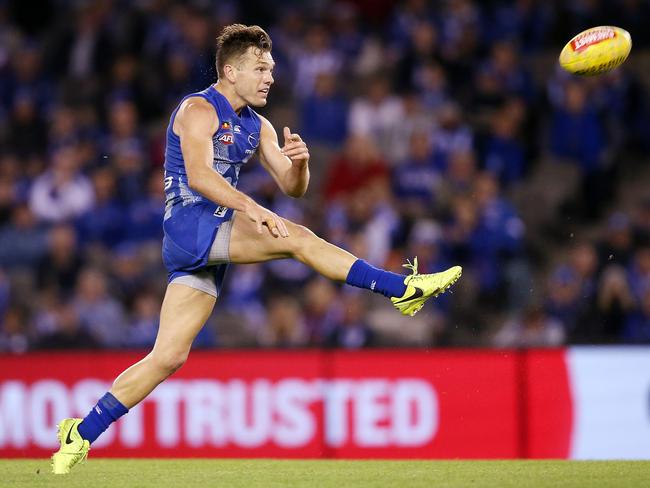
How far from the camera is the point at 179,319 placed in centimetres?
702

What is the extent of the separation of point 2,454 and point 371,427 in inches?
117

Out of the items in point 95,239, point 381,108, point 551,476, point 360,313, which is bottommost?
point 551,476

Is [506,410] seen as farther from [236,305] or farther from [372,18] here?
[372,18]

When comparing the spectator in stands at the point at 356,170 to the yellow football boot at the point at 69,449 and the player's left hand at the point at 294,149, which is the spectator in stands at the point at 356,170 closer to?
the player's left hand at the point at 294,149

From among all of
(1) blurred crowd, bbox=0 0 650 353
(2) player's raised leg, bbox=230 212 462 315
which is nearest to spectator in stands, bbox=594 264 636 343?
(1) blurred crowd, bbox=0 0 650 353

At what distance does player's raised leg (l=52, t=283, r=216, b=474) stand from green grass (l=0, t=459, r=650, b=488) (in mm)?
199

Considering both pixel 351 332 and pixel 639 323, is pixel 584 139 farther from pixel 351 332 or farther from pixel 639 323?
pixel 351 332

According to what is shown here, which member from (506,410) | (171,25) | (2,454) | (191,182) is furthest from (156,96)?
(191,182)

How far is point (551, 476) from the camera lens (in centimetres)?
700

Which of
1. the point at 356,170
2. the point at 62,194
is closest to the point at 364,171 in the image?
the point at 356,170

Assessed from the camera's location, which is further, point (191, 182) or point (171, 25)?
point (171, 25)

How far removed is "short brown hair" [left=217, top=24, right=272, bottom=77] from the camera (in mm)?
7211

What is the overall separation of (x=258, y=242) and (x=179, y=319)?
633mm

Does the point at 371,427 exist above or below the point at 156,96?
below
